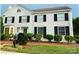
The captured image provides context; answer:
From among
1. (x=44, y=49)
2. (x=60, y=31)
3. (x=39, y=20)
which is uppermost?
(x=39, y=20)

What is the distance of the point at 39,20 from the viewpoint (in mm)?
6719

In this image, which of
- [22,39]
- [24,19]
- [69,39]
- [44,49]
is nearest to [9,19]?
[24,19]

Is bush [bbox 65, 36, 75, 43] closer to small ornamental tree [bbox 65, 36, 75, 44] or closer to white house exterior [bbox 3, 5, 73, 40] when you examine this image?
small ornamental tree [bbox 65, 36, 75, 44]

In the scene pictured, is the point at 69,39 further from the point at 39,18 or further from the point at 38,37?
the point at 39,18

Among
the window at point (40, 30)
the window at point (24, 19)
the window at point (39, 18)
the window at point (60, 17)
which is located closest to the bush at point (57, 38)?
the window at point (40, 30)

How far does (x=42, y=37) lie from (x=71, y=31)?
85 cm

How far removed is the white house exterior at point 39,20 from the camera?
656 cm

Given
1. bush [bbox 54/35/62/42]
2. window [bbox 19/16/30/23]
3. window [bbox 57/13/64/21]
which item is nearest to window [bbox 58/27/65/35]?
bush [bbox 54/35/62/42]

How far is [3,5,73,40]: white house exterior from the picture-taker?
6.56 metres

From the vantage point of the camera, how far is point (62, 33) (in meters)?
6.60

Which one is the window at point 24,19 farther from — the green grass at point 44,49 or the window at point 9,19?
the green grass at point 44,49
